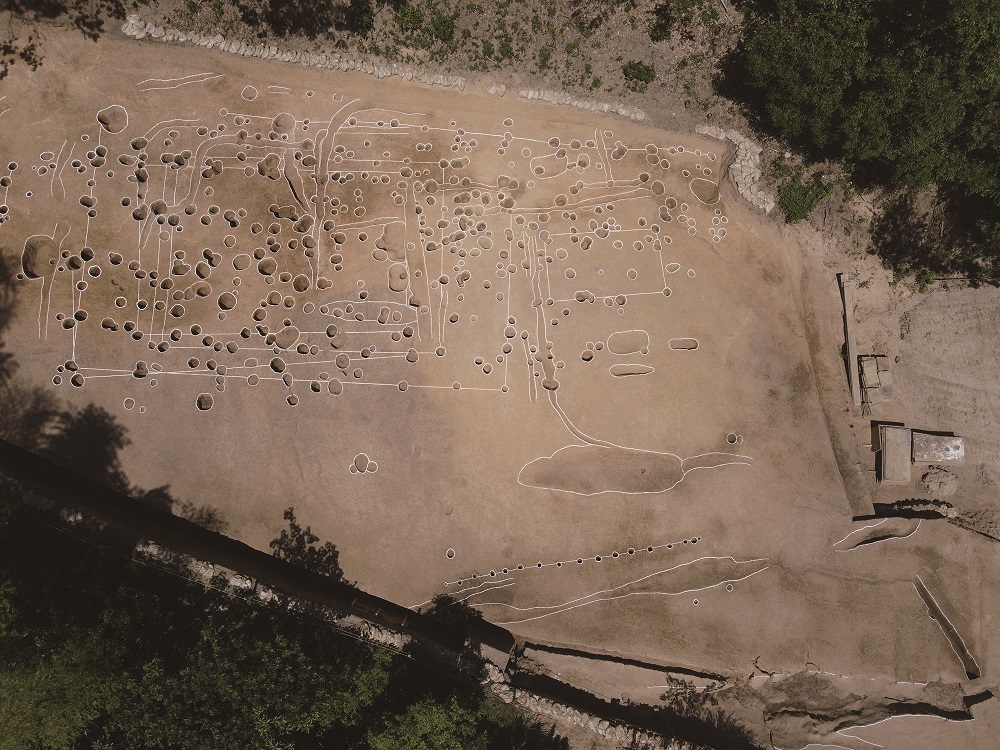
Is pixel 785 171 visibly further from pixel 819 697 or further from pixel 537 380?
pixel 819 697

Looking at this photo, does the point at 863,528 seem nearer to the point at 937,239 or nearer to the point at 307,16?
the point at 937,239

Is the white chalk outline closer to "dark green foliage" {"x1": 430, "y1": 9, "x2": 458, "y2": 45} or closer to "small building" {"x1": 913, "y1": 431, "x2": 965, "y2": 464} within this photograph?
"small building" {"x1": 913, "y1": 431, "x2": 965, "y2": 464}

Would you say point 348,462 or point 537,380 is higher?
point 537,380

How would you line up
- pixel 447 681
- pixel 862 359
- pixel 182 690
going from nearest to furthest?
pixel 182 690 → pixel 447 681 → pixel 862 359

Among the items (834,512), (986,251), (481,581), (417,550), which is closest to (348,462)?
(417,550)

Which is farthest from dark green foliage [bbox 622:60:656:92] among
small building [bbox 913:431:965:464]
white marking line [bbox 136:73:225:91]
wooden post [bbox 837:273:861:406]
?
small building [bbox 913:431:965:464]

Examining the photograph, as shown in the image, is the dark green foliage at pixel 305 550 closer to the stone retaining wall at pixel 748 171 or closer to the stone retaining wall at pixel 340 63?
the stone retaining wall at pixel 340 63
